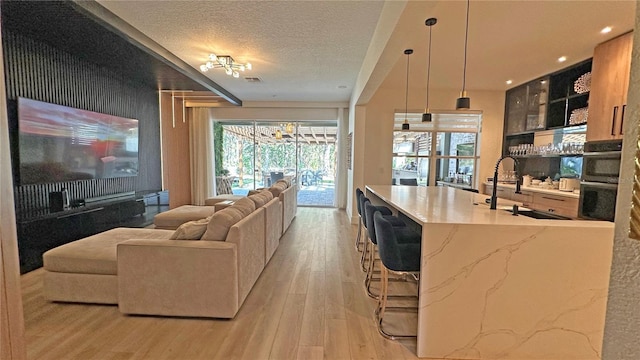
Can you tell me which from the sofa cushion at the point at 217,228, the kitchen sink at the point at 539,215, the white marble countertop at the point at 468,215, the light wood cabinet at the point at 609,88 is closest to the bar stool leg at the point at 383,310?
the white marble countertop at the point at 468,215

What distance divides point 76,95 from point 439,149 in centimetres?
641

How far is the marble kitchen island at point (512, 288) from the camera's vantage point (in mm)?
1854

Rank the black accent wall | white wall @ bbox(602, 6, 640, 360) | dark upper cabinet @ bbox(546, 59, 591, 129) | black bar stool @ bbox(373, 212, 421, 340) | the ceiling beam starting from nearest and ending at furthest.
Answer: white wall @ bbox(602, 6, 640, 360)
black bar stool @ bbox(373, 212, 421, 340)
the ceiling beam
the black accent wall
dark upper cabinet @ bbox(546, 59, 591, 129)

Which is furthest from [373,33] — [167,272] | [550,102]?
[550,102]

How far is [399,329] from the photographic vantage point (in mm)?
2271

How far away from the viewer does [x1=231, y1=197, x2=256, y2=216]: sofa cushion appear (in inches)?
114

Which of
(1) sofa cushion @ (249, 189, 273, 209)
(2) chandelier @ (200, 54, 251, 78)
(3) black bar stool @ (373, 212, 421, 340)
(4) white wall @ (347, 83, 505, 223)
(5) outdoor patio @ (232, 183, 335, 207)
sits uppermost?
(2) chandelier @ (200, 54, 251, 78)

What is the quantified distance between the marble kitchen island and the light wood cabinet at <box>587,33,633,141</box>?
7.60 feet

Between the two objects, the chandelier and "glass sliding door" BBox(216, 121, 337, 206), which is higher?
the chandelier

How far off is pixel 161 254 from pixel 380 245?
5.79ft

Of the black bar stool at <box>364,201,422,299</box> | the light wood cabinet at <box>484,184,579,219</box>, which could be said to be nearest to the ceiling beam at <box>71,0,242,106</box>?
the black bar stool at <box>364,201,422,299</box>

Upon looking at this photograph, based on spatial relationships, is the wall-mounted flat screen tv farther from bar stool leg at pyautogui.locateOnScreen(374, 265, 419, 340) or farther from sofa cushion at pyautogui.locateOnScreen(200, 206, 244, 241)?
bar stool leg at pyautogui.locateOnScreen(374, 265, 419, 340)

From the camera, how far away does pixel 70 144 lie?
386cm

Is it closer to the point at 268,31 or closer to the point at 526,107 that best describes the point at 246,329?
the point at 268,31
